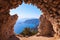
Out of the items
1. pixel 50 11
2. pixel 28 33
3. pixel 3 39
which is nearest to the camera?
pixel 50 11

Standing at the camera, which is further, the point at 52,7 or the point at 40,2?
the point at 40,2

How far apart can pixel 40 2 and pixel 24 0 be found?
83 cm

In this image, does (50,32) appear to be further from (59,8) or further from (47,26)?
(59,8)

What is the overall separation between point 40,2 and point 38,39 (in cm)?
552

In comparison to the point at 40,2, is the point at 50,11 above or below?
below

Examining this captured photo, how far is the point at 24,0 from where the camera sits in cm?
734

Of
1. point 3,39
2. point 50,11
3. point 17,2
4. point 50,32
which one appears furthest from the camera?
point 50,32

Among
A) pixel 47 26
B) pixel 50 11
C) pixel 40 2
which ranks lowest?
pixel 47 26

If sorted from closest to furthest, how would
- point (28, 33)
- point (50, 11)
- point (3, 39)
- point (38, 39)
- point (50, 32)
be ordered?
point (50, 11) < point (3, 39) < point (38, 39) < point (50, 32) < point (28, 33)

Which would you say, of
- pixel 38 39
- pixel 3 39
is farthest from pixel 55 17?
pixel 38 39

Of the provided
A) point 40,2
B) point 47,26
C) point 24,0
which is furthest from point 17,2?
point 47,26

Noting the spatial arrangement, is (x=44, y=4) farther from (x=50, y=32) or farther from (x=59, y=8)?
(x=50, y=32)

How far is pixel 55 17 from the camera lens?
20.8 feet

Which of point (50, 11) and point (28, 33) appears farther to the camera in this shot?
point (28, 33)
